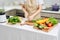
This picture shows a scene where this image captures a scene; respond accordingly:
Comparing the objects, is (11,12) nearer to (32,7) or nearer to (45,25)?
(32,7)

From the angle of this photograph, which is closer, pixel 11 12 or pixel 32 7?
pixel 32 7

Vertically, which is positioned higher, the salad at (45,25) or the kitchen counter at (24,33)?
the salad at (45,25)

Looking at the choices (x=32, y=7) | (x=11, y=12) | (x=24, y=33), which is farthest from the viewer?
(x=11, y=12)

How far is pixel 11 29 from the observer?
1696mm

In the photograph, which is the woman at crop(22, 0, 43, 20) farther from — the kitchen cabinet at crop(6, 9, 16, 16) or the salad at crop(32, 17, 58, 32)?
the kitchen cabinet at crop(6, 9, 16, 16)

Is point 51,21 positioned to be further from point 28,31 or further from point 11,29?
point 11,29

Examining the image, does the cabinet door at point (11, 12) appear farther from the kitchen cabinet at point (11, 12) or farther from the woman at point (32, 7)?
the woman at point (32, 7)

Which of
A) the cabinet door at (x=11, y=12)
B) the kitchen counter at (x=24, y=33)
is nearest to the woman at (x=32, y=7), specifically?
the kitchen counter at (x=24, y=33)

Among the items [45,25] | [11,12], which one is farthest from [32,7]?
[11,12]

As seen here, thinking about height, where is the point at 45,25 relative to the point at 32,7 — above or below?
below

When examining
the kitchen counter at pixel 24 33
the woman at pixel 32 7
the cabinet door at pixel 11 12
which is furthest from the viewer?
the cabinet door at pixel 11 12

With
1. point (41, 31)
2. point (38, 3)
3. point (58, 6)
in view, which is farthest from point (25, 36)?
point (58, 6)

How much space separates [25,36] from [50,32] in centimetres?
31

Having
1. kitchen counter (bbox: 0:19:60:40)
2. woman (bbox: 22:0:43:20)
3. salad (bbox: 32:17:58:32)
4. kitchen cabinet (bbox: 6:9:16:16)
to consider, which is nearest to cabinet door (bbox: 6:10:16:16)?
kitchen cabinet (bbox: 6:9:16:16)
